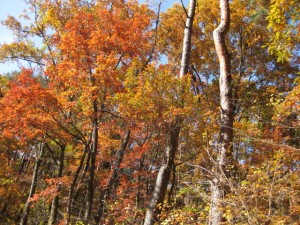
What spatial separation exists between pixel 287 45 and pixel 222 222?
9.75 ft

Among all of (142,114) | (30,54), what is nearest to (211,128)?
(142,114)

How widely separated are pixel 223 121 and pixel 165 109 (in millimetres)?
2890

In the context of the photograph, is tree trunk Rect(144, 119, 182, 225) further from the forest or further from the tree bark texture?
→ the tree bark texture

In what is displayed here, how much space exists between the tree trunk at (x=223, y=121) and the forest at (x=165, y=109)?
0.07 ft

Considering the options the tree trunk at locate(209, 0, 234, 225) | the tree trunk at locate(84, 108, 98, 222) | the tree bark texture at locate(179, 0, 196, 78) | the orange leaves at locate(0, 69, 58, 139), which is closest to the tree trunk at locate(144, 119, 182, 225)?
the tree bark texture at locate(179, 0, 196, 78)

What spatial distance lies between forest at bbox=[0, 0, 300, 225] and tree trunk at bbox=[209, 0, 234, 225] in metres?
0.02

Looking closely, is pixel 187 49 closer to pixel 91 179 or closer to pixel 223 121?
pixel 223 121

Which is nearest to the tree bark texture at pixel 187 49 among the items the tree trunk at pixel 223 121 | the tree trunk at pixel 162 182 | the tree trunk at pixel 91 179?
the tree trunk at pixel 162 182

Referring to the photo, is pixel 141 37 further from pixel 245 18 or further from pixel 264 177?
pixel 264 177

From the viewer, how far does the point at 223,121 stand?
513 cm

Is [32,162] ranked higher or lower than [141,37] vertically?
lower

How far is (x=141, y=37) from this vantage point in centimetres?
1246

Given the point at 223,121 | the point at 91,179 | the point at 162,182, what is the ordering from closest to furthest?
the point at 223,121 < the point at 162,182 < the point at 91,179

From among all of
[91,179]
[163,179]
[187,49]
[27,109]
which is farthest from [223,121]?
[27,109]
